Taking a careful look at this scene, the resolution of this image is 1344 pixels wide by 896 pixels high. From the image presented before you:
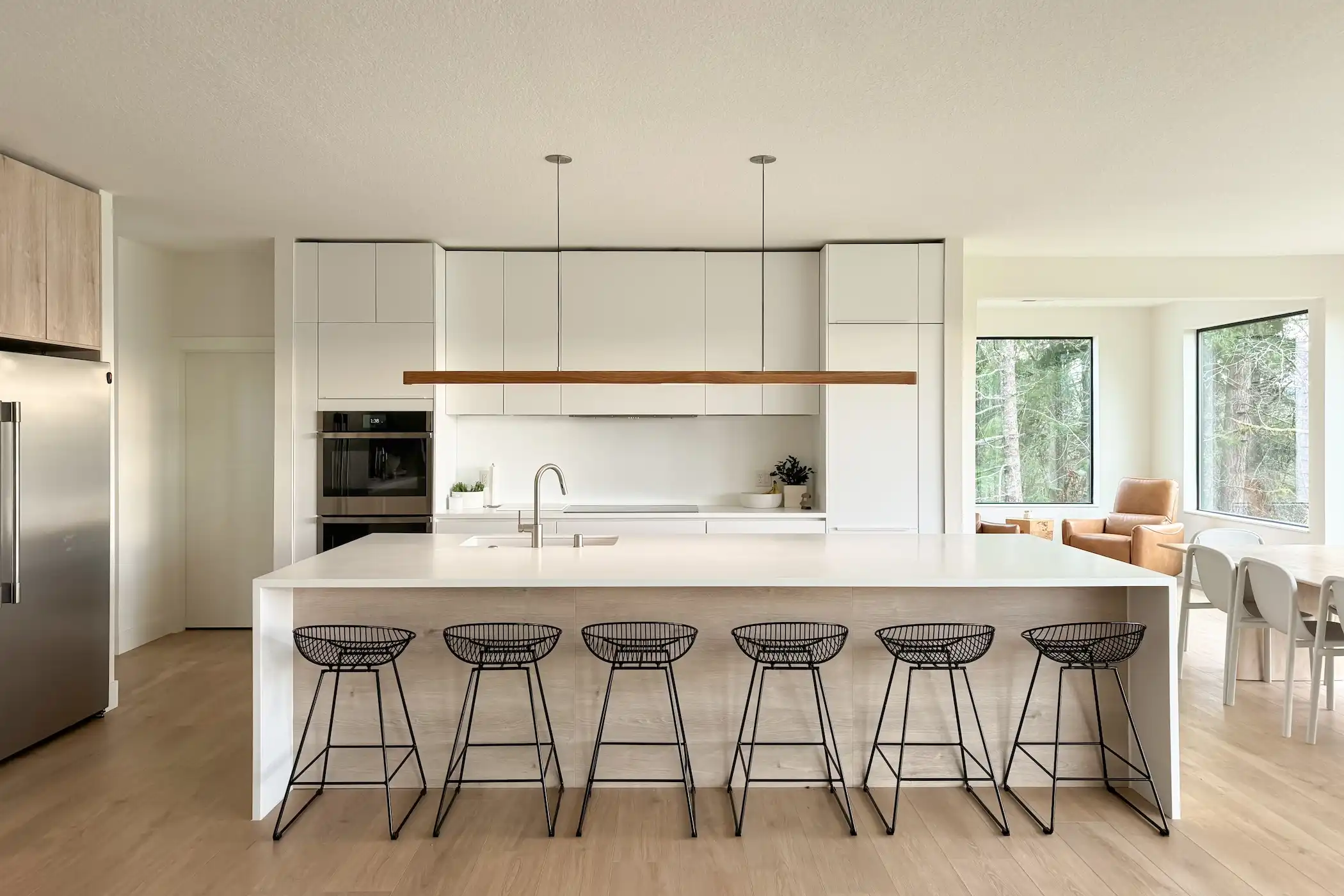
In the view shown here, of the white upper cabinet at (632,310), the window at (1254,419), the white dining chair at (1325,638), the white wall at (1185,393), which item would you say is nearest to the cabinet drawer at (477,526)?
the white upper cabinet at (632,310)

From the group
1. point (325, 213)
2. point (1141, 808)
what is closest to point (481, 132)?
point (325, 213)

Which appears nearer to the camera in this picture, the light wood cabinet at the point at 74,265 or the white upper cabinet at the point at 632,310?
the light wood cabinet at the point at 74,265

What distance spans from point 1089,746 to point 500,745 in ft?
7.19

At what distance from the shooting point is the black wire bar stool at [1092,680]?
316 centimetres

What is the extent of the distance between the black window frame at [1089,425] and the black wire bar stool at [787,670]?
5.72 metres

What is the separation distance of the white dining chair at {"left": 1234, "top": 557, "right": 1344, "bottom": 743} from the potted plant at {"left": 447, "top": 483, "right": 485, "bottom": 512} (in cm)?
415

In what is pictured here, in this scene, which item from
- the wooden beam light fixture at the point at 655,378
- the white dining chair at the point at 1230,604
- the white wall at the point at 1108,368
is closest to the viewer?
the wooden beam light fixture at the point at 655,378

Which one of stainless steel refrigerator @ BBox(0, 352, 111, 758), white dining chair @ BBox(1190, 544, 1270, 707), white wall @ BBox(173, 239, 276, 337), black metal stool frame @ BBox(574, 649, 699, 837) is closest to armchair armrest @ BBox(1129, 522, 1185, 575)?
white dining chair @ BBox(1190, 544, 1270, 707)

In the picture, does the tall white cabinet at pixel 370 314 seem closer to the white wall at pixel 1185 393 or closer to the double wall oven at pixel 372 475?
the double wall oven at pixel 372 475

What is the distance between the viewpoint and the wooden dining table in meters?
4.24

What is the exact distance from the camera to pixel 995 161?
400 centimetres

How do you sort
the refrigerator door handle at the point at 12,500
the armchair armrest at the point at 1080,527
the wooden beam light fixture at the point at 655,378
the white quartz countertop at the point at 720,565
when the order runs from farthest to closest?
1. the armchair armrest at the point at 1080,527
2. the wooden beam light fixture at the point at 655,378
3. the refrigerator door handle at the point at 12,500
4. the white quartz countertop at the point at 720,565

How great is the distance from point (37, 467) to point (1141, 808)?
4.38 metres

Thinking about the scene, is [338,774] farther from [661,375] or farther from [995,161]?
[995,161]
